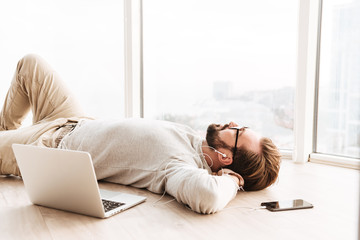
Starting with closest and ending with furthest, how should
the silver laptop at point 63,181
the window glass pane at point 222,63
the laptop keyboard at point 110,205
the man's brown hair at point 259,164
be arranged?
the silver laptop at point 63,181 → the laptop keyboard at point 110,205 → the man's brown hair at point 259,164 → the window glass pane at point 222,63

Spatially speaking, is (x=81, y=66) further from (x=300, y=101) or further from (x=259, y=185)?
(x=259, y=185)

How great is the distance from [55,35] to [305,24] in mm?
1867

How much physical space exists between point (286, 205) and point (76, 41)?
2.19 m

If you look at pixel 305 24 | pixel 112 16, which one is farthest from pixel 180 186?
pixel 112 16

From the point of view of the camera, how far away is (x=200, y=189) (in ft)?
3.98

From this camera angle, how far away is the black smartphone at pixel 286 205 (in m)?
1.29

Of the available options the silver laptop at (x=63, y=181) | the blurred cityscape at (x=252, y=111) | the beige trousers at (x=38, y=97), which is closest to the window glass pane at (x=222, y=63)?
the blurred cityscape at (x=252, y=111)

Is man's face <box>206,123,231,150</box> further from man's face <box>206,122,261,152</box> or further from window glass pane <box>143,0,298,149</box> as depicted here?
window glass pane <box>143,0,298,149</box>

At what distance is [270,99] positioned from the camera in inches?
94.0

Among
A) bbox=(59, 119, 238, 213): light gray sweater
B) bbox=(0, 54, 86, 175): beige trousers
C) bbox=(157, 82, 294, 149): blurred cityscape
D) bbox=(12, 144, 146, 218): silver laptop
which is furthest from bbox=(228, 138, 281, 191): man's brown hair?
bbox=(0, 54, 86, 175): beige trousers

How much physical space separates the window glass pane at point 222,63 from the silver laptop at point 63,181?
137 centimetres

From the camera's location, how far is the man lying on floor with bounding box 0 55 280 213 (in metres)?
1.29

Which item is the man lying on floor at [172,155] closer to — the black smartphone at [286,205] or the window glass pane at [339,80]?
the black smartphone at [286,205]

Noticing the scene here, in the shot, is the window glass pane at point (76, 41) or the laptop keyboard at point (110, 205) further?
the window glass pane at point (76, 41)
